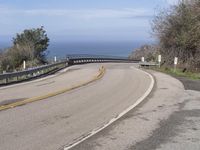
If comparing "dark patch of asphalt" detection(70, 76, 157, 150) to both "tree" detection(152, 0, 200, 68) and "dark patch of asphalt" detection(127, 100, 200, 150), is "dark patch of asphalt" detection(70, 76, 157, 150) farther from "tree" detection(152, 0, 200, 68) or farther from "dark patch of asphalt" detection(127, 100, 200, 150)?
"tree" detection(152, 0, 200, 68)

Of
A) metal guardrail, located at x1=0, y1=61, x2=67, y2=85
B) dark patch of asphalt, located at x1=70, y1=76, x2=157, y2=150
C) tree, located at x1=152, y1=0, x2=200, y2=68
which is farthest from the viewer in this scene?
tree, located at x1=152, y1=0, x2=200, y2=68

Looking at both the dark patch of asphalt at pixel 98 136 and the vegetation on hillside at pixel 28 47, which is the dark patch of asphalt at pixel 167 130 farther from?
the vegetation on hillside at pixel 28 47

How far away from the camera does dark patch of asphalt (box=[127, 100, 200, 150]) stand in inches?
389

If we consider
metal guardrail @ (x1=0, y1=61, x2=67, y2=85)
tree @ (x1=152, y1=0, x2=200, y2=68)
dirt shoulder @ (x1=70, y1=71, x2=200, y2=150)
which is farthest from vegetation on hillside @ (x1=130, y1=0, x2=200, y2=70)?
dirt shoulder @ (x1=70, y1=71, x2=200, y2=150)

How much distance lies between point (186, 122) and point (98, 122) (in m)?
2.23

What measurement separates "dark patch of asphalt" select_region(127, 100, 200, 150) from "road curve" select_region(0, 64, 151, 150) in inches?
57.6

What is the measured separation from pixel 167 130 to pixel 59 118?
3.09 metres

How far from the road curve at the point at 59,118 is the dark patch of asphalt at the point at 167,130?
1.46 m

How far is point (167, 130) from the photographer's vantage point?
451 inches

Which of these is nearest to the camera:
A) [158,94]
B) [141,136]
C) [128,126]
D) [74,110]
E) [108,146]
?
[108,146]

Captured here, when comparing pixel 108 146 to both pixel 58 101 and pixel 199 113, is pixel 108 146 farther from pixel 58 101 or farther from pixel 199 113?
pixel 58 101

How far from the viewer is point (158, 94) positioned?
19.5 m

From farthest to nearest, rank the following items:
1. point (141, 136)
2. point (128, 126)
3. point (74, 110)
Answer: point (74, 110)
point (128, 126)
point (141, 136)

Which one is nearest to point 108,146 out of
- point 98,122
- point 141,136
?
point 141,136
